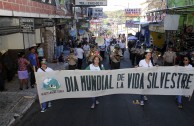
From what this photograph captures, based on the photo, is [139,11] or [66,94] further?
[139,11]

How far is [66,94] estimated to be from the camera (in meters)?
7.97

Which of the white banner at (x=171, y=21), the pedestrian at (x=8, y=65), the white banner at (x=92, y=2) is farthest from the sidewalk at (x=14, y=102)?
the white banner at (x=92, y=2)

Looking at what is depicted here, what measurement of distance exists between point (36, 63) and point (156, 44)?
1617cm

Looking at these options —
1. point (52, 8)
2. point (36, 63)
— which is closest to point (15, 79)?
point (36, 63)

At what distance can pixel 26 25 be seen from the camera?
1187cm

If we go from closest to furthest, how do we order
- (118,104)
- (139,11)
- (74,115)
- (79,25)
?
(74,115)
(118,104)
(79,25)
(139,11)

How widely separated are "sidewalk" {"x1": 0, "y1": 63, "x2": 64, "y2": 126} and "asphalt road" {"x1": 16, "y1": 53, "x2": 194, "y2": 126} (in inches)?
9.1

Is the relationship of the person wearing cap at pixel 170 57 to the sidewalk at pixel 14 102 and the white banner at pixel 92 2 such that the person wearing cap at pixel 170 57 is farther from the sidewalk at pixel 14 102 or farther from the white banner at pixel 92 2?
the white banner at pixel 92 2

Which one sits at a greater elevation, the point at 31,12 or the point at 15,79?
the point at 31,12

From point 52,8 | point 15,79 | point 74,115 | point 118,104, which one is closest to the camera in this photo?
point 74,115

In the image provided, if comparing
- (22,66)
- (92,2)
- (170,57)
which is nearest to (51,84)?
(22,66)

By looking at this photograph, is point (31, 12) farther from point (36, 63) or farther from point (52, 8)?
point (52, 8)

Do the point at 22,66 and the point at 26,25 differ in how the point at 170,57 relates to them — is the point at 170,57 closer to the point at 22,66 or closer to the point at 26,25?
the point at 22,66

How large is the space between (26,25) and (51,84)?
504 centimetres
